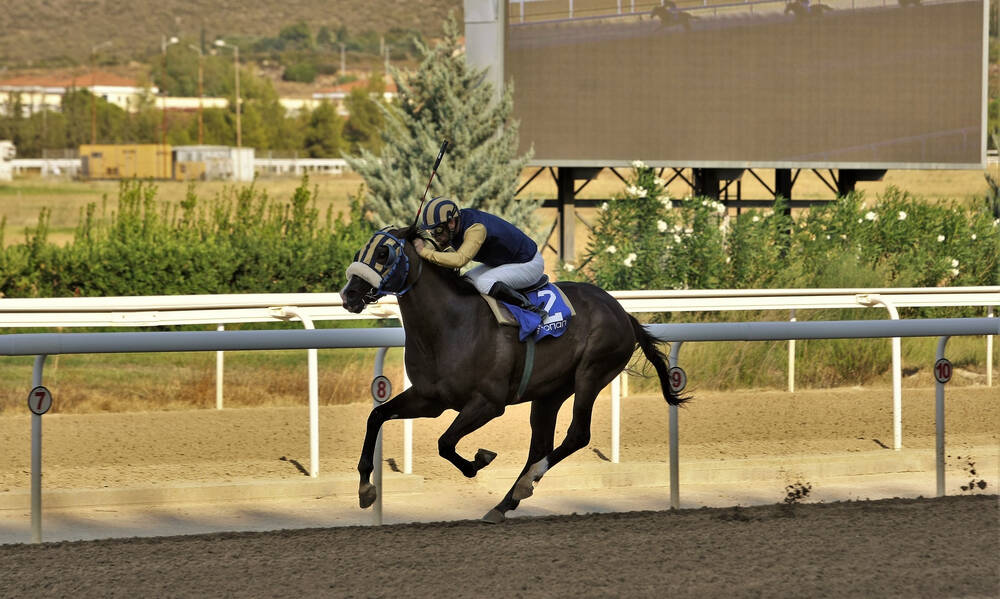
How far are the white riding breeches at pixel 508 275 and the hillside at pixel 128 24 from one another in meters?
139

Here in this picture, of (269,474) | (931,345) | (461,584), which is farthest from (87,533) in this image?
(931,345)

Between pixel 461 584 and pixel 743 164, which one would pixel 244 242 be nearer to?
pixel 743 164

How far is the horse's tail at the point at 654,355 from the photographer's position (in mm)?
5707

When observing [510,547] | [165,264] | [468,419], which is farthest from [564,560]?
[165,264]

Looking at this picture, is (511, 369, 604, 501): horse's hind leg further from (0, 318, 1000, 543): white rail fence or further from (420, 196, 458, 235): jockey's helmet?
(420, 196, 458, 235): jockey's helmet

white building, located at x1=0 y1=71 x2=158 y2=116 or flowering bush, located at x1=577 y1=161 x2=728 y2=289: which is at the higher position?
white building, located at x1=0 y1=71 x2=158 y2=116

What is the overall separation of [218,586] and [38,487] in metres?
1.39

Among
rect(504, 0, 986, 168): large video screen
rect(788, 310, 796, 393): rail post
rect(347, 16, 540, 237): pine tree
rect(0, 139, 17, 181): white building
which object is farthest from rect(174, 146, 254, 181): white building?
rect(788, 310, 796, 393): rail post

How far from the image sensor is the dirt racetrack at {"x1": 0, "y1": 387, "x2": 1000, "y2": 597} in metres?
4.25

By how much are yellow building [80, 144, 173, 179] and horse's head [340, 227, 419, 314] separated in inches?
2349

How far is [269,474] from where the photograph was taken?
711 centimetres

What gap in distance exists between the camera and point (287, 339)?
17.4 ft

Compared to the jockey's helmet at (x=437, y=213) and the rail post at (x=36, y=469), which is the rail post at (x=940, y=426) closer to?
the jockey's helmet at (x=437, y=213)

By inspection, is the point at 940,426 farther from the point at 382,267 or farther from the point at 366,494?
the point at 382,267
